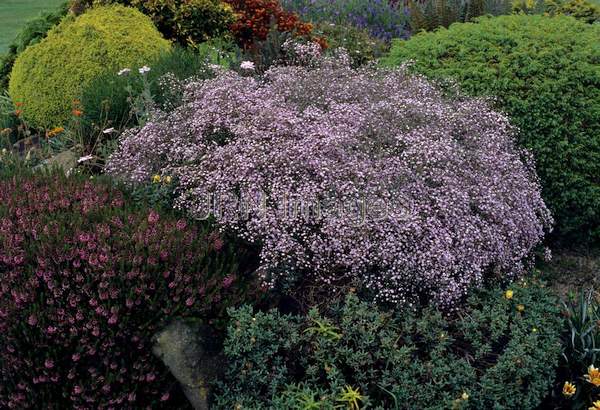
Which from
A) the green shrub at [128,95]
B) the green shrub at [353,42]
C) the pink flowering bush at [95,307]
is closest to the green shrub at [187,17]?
the green shrub at [353,42]

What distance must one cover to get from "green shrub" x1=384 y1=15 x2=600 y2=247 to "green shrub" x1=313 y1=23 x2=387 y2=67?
6.53 feet

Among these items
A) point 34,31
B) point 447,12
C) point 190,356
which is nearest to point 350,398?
point 190,356

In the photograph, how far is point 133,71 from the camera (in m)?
6.23

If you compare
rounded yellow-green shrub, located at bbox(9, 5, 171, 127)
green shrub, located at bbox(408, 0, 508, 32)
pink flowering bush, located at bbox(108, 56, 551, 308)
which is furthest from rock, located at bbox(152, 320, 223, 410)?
green shrub, located at bbox(408, 0, 508, 32)

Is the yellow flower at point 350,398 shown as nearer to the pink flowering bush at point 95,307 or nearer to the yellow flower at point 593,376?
the pink flowering bush at point 95,307

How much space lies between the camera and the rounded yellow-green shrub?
6.68 m

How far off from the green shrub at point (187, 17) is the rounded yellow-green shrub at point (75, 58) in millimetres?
513

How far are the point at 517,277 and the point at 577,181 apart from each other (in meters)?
1.14

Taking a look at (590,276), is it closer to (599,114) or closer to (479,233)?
(599,114)

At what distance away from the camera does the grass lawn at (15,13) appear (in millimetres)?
14133

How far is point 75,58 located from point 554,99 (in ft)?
14.1

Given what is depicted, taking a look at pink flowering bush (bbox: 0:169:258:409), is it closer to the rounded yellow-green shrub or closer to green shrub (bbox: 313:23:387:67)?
the rounded yellow-green shrub

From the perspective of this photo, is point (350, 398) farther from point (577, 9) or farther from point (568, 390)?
point (577, 9)

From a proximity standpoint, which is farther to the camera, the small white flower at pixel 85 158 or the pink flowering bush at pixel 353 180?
the small white flower at pixel 85 158
